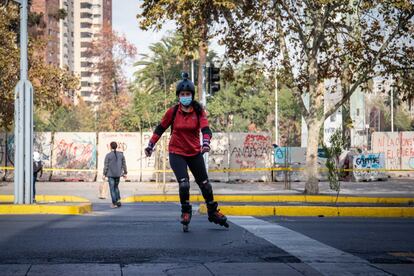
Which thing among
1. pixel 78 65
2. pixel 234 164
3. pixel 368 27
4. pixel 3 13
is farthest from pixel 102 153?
pixel 78 65

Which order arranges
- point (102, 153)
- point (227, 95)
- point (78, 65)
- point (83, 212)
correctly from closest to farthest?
point (83, 212) < point (102, 153) < point (227, 95) < point (78, 65)

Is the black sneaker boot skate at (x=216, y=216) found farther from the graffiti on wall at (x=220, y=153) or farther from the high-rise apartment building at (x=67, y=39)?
the high-rise apartment building at (x=67, y=39)

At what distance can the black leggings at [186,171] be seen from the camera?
Result: 9359 millimetres

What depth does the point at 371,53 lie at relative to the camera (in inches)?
931

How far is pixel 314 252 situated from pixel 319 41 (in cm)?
1691

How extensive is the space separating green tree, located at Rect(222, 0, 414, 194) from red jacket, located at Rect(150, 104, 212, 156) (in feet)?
45.6

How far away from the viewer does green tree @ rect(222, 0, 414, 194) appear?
2316 centimetres

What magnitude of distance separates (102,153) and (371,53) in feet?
57.6

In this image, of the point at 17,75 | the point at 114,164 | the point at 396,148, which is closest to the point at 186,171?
the point at 114,164

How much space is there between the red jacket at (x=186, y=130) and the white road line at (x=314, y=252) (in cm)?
113

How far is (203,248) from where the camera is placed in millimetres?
7457

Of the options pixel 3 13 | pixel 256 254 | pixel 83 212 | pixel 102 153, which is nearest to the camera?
pixel 256 254

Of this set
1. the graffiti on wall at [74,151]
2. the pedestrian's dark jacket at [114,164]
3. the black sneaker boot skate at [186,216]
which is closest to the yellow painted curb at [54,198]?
the pedestrian's dark jacket at [114,164]

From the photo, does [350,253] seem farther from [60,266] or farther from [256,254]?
[60,266]
